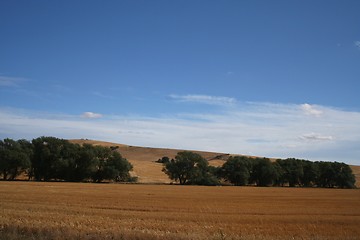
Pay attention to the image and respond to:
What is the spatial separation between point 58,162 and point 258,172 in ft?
200

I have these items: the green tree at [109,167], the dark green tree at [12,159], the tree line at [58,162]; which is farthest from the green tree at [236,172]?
the dark green tree at [12,159]

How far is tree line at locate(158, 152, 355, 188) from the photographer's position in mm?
115875

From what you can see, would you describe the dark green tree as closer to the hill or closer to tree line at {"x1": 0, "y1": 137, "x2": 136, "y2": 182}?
tree line at {"x1": 0, "y1": 137, "x2": 136, "y2": 182}

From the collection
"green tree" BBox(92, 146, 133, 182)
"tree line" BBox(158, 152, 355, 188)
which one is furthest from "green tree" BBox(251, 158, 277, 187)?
"green tree" BBox(92, 146, 133, 182)

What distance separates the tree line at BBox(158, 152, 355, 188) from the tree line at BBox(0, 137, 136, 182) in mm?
19008

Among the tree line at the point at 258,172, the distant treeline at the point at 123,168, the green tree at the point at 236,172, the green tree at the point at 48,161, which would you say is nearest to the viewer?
the distant treeline at the point at 123,168

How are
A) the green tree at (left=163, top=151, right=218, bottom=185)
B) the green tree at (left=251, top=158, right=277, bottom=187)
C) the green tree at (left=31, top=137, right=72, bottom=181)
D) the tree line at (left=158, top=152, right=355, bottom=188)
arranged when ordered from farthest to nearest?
1. the green tree at (left=251, top=158, right=277, bottom=187)
2. the tree line at (left=158, top=152, right=355, bottom=188)
3. the green tree at (left=163, top=151, right=218, bottom=185)
4. the green tree at (left=31, top=137, right=72, bottom=181)

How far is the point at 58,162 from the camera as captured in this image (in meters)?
99.3

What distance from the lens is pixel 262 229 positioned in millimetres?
23594

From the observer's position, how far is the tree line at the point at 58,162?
9619cm

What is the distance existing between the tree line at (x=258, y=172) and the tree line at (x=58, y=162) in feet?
62.4

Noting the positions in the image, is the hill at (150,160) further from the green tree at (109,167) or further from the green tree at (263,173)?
the green tree at (263,173)

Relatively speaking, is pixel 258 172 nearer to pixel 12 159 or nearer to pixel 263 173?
pixel 263 173

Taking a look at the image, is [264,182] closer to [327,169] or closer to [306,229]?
[327,169]
